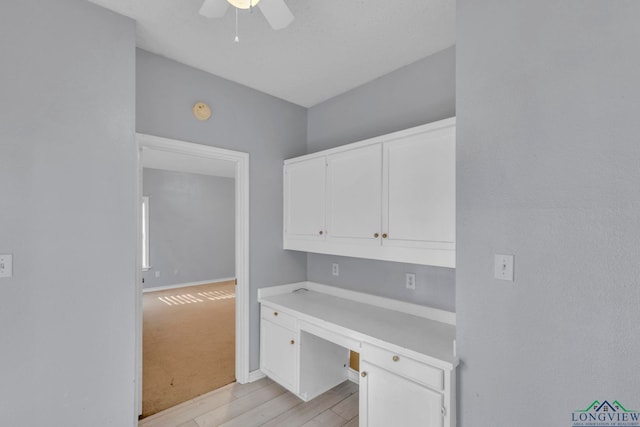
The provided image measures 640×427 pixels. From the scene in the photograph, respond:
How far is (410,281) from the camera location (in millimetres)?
2273

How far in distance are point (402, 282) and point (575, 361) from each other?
1206 millimetres

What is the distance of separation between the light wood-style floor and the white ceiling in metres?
2.64

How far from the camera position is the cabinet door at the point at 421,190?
1.75 meters

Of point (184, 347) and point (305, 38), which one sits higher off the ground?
point (305, 38)

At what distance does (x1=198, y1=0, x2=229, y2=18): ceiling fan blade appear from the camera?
137cm

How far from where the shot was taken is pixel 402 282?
2330 millimetres

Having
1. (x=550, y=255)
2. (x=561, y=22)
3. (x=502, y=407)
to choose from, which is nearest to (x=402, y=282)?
(x=502, y=407)

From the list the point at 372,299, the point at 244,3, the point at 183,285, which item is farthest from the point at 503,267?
the point at 183,285

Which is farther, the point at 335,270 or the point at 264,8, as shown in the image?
the point at 335,270

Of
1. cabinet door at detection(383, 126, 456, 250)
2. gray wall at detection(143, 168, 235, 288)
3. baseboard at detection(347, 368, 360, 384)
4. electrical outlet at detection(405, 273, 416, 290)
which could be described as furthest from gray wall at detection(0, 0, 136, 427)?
gray wall at detection(143, 168, 235, 288)

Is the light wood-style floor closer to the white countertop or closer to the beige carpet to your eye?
the beige carpet

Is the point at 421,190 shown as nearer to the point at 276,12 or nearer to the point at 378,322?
the point at 378,322

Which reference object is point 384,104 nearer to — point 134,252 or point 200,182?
point 134,252

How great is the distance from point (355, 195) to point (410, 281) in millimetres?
769
